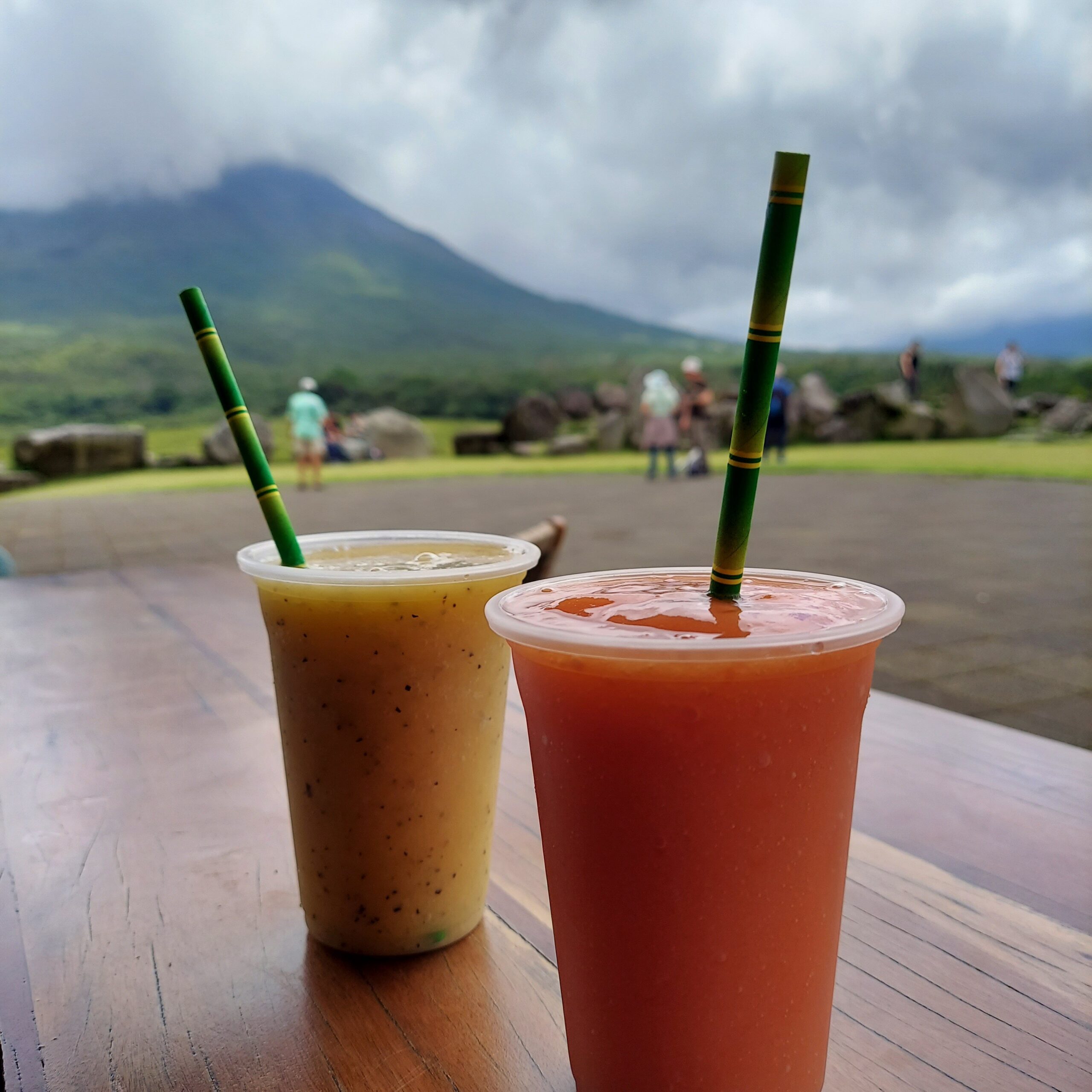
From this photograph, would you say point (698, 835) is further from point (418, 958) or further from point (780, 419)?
point (780, 419)

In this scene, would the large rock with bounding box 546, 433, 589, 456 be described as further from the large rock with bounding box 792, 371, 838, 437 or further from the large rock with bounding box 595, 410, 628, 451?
the large rock with bounding box 792, 371, 838, 437

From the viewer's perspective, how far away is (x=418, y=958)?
659mm

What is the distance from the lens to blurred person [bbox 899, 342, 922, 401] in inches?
774

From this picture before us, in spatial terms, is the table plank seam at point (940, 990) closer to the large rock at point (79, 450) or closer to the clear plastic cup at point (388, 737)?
the clear plastic cup at point (388, 737)

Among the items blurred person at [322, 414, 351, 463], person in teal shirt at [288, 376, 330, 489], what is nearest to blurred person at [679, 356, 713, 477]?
person in teal shirt at [288, 376, 330, 489]

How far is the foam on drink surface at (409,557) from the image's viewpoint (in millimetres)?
716

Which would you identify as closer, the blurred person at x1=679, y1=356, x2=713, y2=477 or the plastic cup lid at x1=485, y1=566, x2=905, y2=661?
the plastic cup lid at x1=485, y1=566, x2=905, y2=661

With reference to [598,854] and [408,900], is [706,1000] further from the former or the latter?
[408,900]

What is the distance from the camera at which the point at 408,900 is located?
2.21 feet

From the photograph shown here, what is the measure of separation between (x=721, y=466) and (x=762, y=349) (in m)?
13.3

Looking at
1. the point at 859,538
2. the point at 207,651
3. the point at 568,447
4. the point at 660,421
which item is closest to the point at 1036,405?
the point at 568,447

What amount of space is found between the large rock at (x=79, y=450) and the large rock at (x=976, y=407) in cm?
1474

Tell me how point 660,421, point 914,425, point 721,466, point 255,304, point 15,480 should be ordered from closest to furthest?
point 660,421, point 721,466, point 15,480, point 914,425, point 255,304

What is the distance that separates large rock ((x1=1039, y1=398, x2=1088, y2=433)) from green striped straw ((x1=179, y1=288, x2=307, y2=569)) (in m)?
17.5
